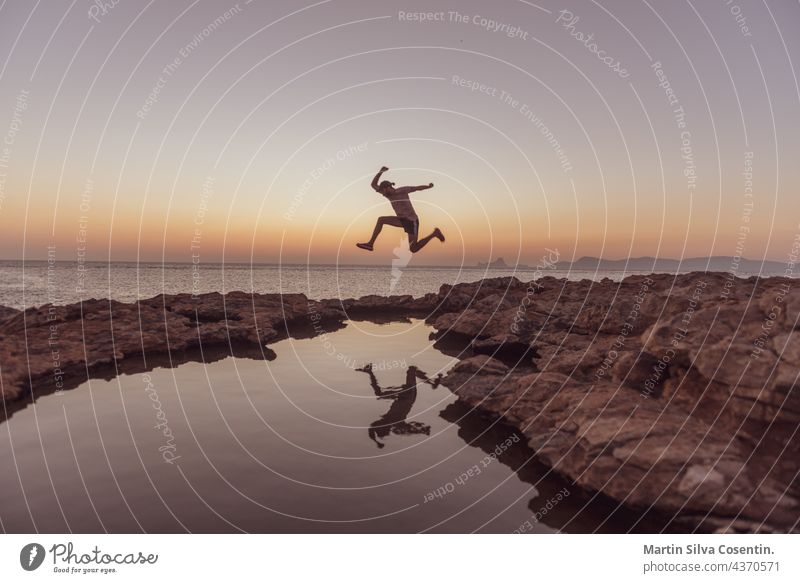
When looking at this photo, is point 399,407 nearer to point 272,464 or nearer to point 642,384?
point 272,464

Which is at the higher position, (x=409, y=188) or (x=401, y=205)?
(x=409, y=188)

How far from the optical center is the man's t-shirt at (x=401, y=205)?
14.4 meters

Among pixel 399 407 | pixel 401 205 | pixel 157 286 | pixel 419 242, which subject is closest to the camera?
pixel 399 407

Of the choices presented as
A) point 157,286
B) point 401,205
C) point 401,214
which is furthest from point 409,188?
point 157,286

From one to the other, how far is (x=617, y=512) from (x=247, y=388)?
1076 centimetres

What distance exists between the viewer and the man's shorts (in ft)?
48.7

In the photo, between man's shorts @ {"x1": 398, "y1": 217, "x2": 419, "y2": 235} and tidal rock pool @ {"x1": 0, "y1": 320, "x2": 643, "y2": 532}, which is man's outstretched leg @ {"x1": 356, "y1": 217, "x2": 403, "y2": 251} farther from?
tidal rock pool @ {"x1": 0, "y1": 320, "x2": 643, "y2": 532}

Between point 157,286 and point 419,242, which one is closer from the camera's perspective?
point 419,242

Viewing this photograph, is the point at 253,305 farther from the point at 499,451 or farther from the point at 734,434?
the point at 734,434

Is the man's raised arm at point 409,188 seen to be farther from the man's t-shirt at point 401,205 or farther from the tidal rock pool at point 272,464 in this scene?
the tidal rock pool at point 272,464

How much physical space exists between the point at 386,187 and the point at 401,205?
33.9 inches

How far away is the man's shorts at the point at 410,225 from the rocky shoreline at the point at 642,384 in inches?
208

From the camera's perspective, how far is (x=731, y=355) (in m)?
7.85

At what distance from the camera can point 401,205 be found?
14.6 meters
